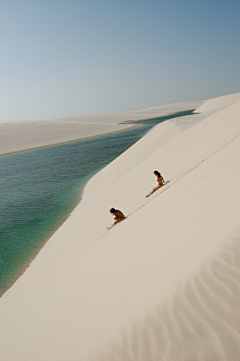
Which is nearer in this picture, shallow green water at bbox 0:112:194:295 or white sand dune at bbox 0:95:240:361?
white sand dune at bbox 0:95:240:361

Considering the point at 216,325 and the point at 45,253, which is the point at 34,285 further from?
the point at 216,325

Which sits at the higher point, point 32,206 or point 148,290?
point 32,206

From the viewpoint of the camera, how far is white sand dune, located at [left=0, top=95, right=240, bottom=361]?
1.95m

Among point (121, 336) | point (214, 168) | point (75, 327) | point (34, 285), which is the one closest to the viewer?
point (121, 336)

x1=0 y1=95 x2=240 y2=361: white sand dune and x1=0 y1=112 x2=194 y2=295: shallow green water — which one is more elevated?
x1=0 y1=112 x2=194 y2=295: shallow green water

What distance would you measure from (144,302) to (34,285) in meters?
3.63

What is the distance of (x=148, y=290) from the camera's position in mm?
2500

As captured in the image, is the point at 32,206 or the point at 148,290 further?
the point at 32,206

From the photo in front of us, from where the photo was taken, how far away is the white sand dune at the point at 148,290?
76.6 inches

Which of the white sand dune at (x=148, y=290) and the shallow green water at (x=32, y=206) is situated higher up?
the shallow green water at (x=32, y=206)

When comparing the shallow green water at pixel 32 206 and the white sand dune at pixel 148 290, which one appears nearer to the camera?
the white sand dune at pixel 148 290

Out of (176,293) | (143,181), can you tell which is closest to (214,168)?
(143,181)

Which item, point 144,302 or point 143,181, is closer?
point 144,302

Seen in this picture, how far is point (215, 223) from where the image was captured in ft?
Answer: 10.3
